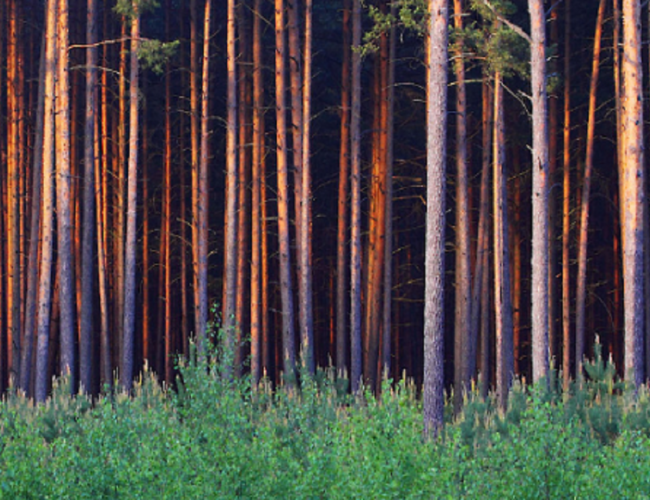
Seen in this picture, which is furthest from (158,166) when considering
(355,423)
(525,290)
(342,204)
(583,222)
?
(355,423)

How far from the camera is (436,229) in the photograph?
13734mm

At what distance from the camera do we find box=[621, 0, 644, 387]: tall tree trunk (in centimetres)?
1527

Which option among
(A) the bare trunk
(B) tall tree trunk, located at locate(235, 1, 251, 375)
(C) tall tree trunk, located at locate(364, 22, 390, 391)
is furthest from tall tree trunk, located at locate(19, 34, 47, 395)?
(A) the bare trunk

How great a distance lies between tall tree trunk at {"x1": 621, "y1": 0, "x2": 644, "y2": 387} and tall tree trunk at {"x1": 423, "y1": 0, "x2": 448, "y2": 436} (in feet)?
12.0

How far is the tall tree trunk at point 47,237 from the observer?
18.0 m

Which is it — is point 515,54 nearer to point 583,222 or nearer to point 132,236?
point 583,222

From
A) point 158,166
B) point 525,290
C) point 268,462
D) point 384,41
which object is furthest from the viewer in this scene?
point 158,166

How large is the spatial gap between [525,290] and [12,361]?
51.0 ft

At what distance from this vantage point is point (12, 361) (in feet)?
71.5

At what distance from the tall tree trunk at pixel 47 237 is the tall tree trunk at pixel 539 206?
31.5 ft

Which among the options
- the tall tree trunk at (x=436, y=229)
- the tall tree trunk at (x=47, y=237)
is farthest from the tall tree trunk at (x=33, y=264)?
the tall tree trunk at (x=436, y=229)

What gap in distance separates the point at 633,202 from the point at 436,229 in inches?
166

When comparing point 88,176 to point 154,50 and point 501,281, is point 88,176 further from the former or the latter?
point 501,281

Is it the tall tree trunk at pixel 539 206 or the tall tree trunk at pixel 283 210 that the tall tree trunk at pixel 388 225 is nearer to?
the tall tree trunk at pixel 283 210
